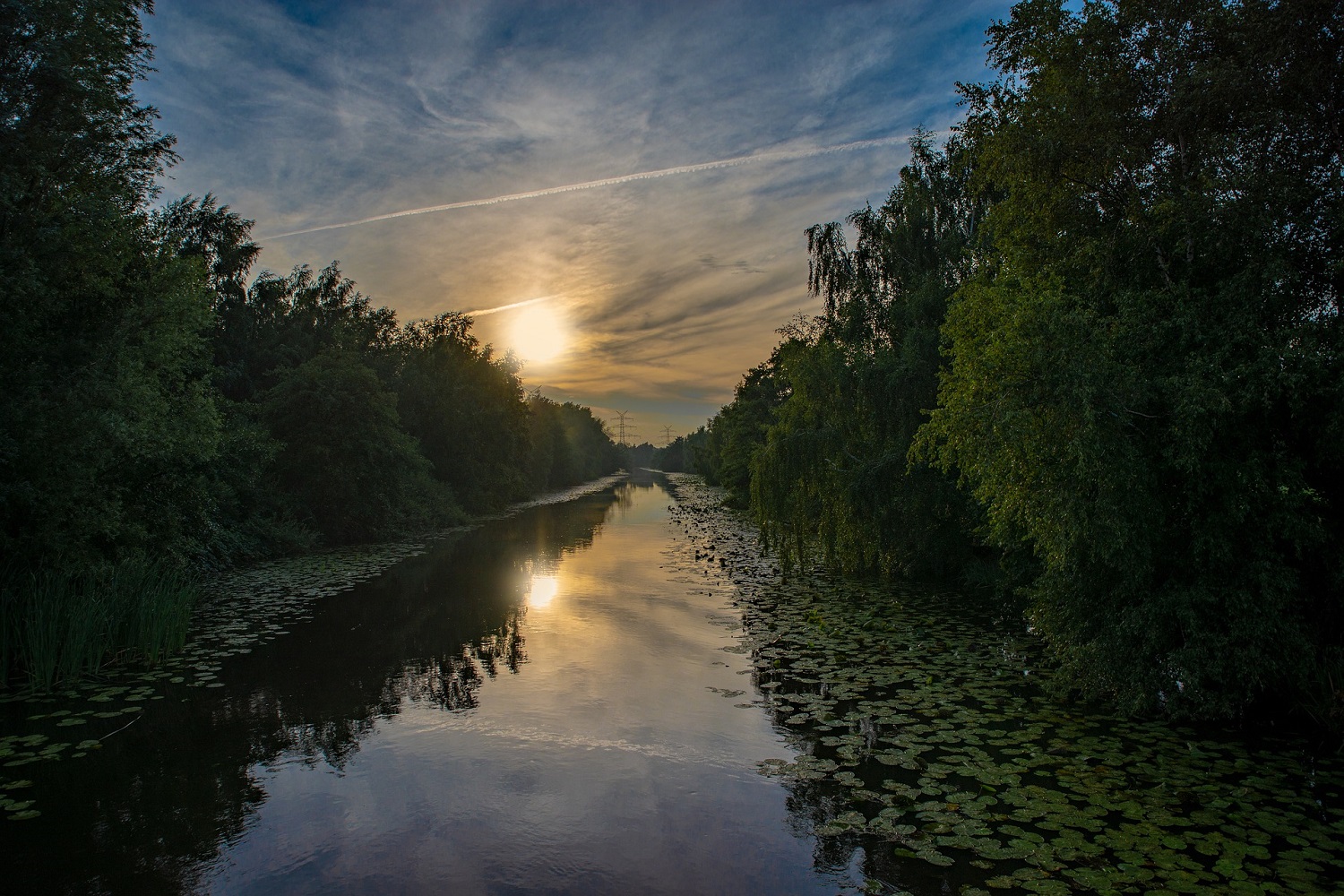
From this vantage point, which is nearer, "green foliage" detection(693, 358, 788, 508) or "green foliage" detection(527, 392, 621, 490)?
"green foliage" detection(693, 358, 788, 508)

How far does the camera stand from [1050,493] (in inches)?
341

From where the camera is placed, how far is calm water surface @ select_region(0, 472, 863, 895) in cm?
588

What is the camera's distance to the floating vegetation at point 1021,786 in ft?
18.0

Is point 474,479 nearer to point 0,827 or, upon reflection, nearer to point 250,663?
point 250,663

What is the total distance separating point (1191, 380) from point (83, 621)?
15.2m

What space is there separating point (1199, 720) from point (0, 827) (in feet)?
41.4

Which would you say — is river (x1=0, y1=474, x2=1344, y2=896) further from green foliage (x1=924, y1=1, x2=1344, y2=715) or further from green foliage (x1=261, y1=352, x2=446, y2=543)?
green foliage (x1=261, y1=352, x2=446, y2=543)

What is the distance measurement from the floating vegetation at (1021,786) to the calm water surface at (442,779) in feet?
2.21

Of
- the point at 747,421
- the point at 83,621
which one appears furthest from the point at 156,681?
the point at 747,421

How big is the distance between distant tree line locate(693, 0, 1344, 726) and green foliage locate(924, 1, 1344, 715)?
1.1 inches

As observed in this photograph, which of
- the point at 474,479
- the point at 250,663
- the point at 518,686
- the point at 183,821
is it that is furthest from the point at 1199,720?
the point at 474,479

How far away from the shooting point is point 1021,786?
6926mm

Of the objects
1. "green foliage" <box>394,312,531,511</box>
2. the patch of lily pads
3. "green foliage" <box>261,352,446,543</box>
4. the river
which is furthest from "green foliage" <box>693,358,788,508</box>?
the river

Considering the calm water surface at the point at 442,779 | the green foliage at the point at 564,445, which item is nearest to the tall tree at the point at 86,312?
the calm water surface at the point at 442,779
